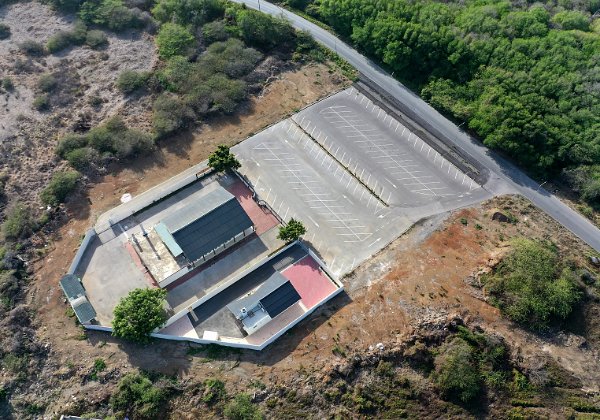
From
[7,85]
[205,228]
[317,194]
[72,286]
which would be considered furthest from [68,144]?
[317,194]

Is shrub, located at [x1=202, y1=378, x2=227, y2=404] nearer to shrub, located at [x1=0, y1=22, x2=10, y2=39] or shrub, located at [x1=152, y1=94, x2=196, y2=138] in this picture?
shrub, located at [x1=152, y1=94, x2=196, y2=138]

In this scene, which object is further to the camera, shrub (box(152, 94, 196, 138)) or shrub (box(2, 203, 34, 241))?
shrub (box(152, 94, 196, 138))

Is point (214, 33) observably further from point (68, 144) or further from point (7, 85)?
point (7, 85)

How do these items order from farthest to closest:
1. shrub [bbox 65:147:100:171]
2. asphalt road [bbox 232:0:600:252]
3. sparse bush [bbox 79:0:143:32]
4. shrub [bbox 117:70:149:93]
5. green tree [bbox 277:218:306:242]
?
1. sparse bush [bbox 79:0:143:32]
2. shrub [bbox 117:70:149:93]
3. shrub [bbox 65:147:100:171]
4. asphalt road [bbox 232:0:600:252]
5. green tree [bbox 277:218:306:242]

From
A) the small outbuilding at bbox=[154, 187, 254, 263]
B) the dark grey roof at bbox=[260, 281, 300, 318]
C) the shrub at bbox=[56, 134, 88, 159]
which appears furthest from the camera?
the shrub at bbox=[56, 134, 88, 159]

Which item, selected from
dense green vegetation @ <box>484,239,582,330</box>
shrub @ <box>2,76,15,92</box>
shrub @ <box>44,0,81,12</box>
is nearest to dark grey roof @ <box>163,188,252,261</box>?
dense green vegetation @ <box>484,239,582,330</box>

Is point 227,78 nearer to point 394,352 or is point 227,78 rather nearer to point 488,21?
point 488,21

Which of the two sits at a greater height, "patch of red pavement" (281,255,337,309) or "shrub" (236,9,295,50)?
"shrub" (236,9,295,50)

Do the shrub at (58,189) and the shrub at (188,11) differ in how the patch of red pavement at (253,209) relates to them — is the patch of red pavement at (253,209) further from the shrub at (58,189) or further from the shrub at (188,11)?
the shrub at (188,11)
